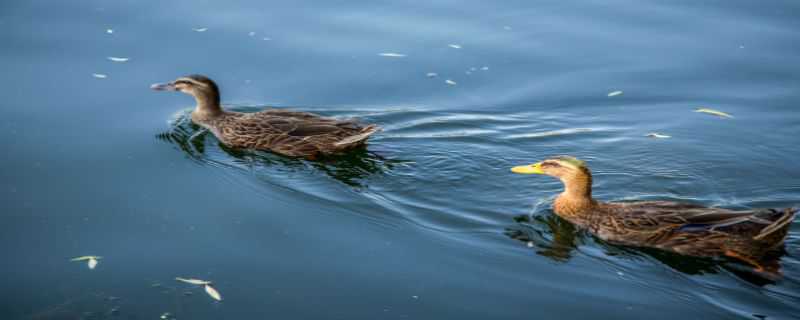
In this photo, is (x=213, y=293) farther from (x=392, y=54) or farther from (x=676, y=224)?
(x=392, y=54)

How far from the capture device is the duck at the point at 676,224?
928 cm

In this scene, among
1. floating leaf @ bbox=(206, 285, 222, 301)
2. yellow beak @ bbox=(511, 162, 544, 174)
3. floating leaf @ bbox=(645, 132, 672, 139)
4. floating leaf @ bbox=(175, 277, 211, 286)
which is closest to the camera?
floating leaf @ bbox=(206, 285, 222, 301)

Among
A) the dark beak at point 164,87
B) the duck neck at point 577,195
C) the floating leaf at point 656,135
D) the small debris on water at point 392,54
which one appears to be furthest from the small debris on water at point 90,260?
the floating leaf at point 656,135

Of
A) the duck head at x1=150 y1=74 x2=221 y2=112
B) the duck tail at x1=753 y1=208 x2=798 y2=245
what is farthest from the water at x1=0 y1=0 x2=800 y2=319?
the duck head at x1=150 y1=74 x2=221 y2=112

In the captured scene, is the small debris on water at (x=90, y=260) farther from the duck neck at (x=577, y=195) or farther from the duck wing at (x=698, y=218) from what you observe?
the duck wing at (x=698, y=218)

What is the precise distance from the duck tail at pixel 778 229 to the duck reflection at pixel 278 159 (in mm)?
4272

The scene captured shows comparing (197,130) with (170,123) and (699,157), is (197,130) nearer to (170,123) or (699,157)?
(170,123)

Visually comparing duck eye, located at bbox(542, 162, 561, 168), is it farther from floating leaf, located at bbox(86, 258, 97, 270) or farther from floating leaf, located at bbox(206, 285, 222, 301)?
floating leaf, located at bbox(86, 258, 97, 270)

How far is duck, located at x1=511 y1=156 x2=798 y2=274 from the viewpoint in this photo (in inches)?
365

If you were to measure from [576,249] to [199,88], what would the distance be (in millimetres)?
5466

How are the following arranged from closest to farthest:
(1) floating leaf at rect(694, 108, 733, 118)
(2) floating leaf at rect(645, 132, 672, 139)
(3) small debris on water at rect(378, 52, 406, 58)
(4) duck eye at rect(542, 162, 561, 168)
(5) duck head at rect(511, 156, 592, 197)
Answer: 1. (5) duck head at rect(511, 156, 592, 197)
2. (4) duck eye at rect(542, 162, 561, 168)
3. (2) floating leaf at rect(645, 132, 672, 139)
4. (1) floating leaf at rect(694, 108, 733, 118)
5. (3) small debris on water at rect(378, 52, 406, 58)

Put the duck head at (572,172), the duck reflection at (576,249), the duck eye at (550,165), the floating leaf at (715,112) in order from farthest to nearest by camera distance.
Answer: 1. the floating leaf at (715,112)
2. the duck eye at (550,165)
3. the duck head at (572,172)
4. the duck reflection at (576,249)

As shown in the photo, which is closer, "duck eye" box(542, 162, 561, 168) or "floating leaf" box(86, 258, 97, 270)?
"floating leaf" box(86, 258, 97, 270)

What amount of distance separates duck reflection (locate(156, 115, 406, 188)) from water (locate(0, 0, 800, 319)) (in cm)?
4
